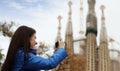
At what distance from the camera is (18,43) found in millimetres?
2609

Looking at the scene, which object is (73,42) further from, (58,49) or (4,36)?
(58,49)

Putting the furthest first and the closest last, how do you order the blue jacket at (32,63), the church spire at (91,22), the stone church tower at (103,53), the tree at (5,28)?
the church spire at (91,22) < the stone church tower at (103,53) < the tree at (5,28) < the blue jacket at (32,63)

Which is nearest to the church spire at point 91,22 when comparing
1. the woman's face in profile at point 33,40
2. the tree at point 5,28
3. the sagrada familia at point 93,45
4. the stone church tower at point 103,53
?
the sagrada familia at point 93,45

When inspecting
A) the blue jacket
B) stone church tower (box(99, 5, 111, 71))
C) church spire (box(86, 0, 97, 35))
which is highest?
church spire (box(86, 0, 97, 35))

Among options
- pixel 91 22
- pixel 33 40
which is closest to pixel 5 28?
pixel 33 40

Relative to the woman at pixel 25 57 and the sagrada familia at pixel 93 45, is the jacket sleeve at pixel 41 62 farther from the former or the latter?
the sagrada familia at pixel 93 45

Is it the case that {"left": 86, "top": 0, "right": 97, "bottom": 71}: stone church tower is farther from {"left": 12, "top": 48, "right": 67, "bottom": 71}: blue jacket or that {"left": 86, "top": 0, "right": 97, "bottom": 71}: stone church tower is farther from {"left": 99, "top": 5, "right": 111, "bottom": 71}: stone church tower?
{"left": 12, "top": 48, "right": 67, "bottom": 71}: blue jacket

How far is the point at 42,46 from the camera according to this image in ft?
59.3

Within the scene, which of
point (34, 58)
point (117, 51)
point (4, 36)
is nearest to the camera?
point (34, 58)

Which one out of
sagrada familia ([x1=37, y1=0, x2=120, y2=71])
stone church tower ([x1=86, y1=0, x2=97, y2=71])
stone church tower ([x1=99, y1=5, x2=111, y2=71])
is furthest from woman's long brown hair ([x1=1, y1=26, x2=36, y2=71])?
stone church tower ([x1=99, y1=5, x2=111, y2=71])

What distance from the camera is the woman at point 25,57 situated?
254 cm

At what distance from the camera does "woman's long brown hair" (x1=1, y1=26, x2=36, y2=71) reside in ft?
8.35

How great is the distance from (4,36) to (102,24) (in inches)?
2458

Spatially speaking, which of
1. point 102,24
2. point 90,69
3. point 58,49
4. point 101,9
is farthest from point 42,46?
point 101,9
